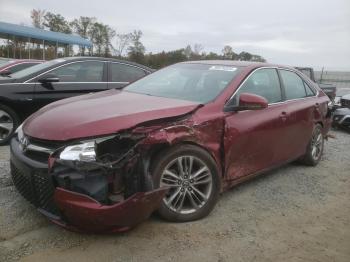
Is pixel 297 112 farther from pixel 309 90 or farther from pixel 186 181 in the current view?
pixel 186 181

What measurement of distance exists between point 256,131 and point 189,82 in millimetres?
956

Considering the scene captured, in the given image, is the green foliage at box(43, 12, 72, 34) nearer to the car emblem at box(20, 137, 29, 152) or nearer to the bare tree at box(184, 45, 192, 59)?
the bare tree at box(184, 45, 192, 59)

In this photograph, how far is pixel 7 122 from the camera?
621 cm

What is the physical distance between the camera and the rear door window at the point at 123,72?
737 centimetres

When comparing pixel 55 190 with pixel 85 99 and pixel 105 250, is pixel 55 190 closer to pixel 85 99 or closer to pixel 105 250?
pixel 105 250

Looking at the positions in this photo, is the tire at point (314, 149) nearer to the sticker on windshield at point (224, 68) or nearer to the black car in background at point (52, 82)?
the sticker on windshield at point (224, 68)

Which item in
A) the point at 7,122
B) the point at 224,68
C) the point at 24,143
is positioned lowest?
the point at 7,122

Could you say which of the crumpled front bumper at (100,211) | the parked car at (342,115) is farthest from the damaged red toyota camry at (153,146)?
the parked car at (342,115)

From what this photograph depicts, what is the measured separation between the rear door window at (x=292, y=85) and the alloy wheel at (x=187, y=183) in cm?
209

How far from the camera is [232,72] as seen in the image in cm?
455

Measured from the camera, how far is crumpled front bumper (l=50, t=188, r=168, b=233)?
2.97 meters

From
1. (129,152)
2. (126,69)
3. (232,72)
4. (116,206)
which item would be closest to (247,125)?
(232,72)

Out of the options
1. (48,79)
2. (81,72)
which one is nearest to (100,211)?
(48,79)

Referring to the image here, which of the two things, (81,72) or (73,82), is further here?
(81,72)
